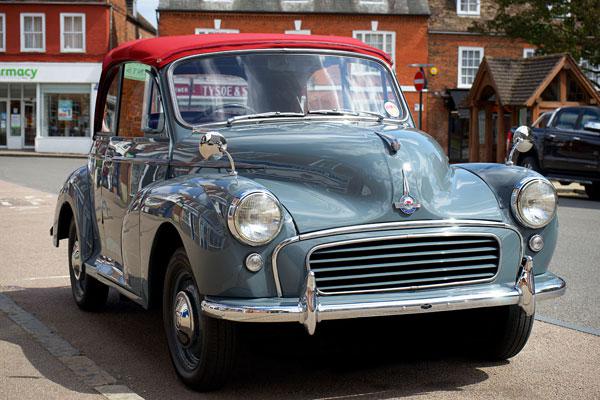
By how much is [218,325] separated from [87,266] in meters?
2.42

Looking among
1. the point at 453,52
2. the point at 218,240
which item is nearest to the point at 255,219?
the point at 218,240

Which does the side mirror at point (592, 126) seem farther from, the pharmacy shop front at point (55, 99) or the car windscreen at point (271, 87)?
the pharmacy shop front at point (55, 99)

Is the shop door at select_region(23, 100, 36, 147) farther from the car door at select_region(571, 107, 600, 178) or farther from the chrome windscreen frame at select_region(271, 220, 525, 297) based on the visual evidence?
the chrome windscreen frame at select_region(271, 220, 525, 297)

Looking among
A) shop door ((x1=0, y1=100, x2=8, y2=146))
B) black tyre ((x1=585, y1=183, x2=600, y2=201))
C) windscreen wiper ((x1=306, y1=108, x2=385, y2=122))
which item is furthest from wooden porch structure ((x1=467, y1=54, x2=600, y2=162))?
shop door ((x1=0, y1=100, x2=8, y2=146))

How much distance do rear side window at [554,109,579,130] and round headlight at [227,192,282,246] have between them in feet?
54.6

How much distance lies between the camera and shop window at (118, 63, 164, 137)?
6156mm

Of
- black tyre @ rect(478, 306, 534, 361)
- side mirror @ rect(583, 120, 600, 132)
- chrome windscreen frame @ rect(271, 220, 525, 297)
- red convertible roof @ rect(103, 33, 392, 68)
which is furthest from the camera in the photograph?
side mirror @ rect(583, 120, 600, 132)

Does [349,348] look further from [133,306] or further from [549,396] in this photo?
[133,306]

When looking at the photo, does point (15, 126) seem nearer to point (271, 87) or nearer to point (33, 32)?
point (33, 32)

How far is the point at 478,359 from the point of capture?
5.77 m

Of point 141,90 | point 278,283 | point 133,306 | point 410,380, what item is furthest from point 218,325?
point 133,306

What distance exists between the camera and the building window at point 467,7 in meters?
44.3

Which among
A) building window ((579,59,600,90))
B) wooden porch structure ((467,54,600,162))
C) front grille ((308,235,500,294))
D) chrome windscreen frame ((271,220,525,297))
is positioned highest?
building window ((579,59,600,90))

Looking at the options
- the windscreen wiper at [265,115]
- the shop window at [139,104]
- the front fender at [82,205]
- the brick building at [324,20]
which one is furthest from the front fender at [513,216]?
the brick building at [324,20]
